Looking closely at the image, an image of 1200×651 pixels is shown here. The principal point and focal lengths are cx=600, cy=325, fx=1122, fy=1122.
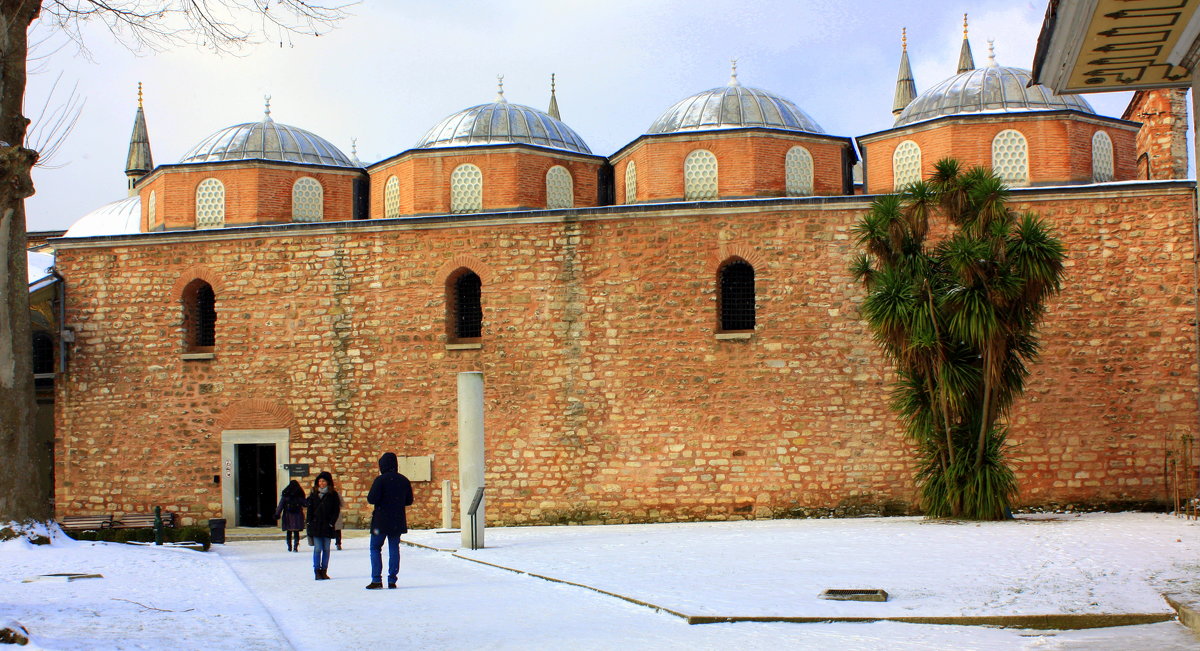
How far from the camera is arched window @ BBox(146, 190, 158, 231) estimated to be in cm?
2011

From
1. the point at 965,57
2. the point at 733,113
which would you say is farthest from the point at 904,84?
the point at 733,113

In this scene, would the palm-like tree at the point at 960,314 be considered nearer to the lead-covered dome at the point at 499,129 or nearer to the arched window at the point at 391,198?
the lead-covered dome at the point at 499,129

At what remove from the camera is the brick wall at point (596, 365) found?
1566cm

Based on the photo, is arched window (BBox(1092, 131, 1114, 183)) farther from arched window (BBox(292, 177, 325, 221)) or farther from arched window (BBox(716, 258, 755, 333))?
arched window (BBox(292, 177, 325, 221))

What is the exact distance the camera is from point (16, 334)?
9602 mm

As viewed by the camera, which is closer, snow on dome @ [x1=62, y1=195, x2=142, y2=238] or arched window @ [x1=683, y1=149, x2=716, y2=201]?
arched window @ [x1=683, y1=149, x2=716, y2=201]

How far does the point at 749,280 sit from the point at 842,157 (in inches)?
157

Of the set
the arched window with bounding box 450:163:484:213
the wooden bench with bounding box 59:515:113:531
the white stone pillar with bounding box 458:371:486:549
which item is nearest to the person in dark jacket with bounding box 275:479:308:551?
the white stone pillar with bounding box 458:371:486:549

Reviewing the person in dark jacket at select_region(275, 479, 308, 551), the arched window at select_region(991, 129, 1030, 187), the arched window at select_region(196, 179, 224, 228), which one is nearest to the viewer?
the person in dark jacket at select_region(275, 479, 308, 551)

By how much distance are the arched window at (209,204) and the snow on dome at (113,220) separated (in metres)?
10.6

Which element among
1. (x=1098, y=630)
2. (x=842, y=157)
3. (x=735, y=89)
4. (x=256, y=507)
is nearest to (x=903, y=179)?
(x=842, y=157)

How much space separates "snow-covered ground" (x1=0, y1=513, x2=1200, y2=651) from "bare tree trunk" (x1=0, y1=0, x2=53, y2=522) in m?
0.51

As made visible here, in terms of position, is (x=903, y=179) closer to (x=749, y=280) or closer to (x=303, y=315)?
(x=749, y=280)

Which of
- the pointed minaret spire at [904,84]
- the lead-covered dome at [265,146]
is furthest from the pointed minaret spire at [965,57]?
the lead-covered dome at [265,146]
